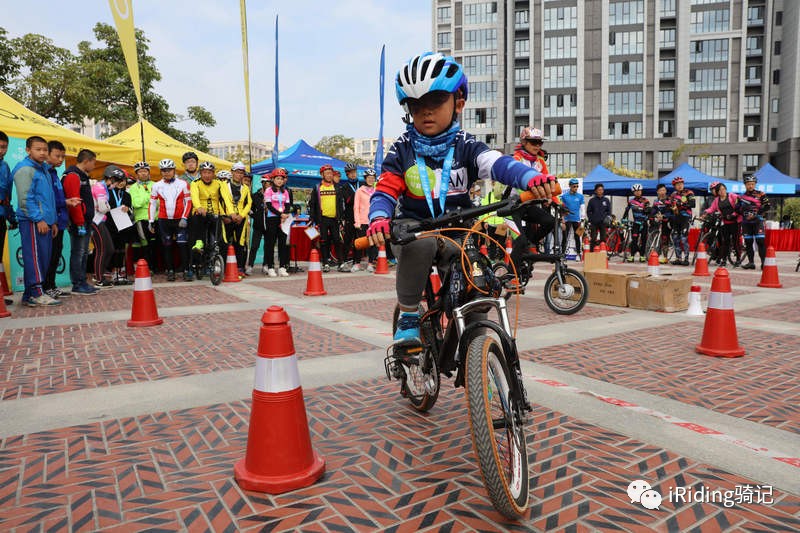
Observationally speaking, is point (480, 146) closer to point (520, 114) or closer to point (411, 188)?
point (411, 188)

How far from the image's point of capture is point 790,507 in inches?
89.8

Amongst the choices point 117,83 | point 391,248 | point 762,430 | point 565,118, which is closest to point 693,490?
point 762,430

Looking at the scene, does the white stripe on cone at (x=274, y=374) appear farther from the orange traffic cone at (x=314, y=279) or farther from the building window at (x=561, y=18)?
the building window at (x=561, y=18)

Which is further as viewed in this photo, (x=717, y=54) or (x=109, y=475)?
(x=717, y=54)

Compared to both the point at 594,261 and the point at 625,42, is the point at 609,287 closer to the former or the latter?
the point at 594,261

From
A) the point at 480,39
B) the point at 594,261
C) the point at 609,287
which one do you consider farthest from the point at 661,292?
the point at 480,39

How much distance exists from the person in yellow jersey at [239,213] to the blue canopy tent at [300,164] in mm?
4784

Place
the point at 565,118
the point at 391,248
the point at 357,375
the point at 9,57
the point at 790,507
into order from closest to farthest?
the point at 790,507, the point at 391,248, the point at 357,375, the point at 9,57, the point at 565,118

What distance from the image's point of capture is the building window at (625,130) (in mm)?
65062

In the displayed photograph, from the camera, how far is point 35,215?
7.62m

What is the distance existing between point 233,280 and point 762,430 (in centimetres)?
948

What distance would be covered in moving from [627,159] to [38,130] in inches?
2600

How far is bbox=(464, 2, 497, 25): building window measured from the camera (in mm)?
74562

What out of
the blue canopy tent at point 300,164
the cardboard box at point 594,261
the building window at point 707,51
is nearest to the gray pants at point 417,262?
the cardboard box at point 594,261
